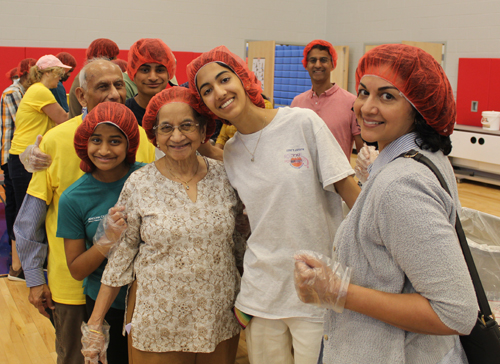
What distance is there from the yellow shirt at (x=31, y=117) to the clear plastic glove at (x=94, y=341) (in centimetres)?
269

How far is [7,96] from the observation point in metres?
4.38

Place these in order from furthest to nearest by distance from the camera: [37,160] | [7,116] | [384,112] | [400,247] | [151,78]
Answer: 1. [7,116]
2. [151,78]
3. [37,160]
4. [384,112]
5. [400,247]

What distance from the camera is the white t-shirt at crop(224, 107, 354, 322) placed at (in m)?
1.53

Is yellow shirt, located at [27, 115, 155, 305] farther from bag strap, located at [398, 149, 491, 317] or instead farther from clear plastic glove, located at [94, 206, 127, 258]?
bag strap, located at [398, 149, 491, 317]

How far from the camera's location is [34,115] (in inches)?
151

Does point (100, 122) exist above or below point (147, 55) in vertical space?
below

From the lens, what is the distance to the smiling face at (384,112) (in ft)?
3.38

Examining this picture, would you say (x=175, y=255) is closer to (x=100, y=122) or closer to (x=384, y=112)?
(x=100, y=122)

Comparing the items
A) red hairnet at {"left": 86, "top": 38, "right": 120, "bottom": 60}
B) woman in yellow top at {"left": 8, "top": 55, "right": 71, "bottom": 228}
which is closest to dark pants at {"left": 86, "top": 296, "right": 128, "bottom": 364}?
woman in yellow top at {"left": 8, "top": 55, "right": 71, "bottom": 228}

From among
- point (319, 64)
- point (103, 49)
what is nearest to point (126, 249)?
point (103, 49)

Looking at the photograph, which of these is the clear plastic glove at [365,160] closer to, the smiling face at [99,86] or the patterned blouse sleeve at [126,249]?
the patterned blouse sleeve at [126,249]

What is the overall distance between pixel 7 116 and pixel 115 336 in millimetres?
3375

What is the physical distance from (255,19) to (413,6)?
2.86 m

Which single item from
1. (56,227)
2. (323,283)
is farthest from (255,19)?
(323,283)
